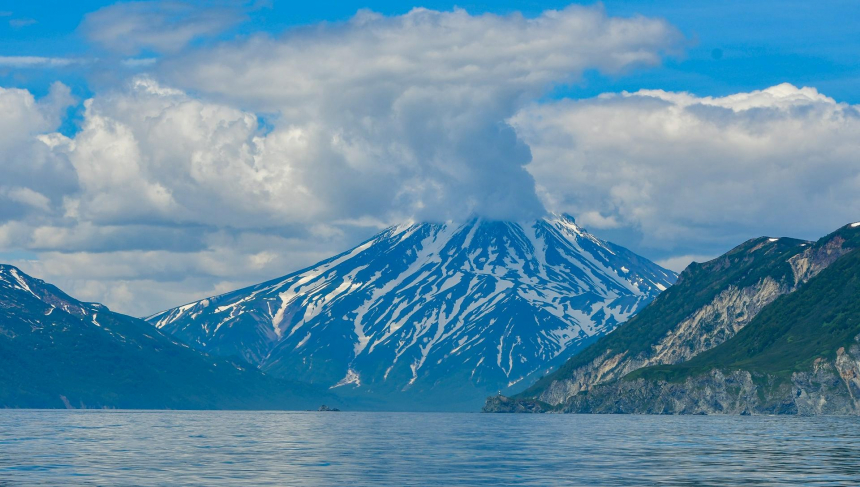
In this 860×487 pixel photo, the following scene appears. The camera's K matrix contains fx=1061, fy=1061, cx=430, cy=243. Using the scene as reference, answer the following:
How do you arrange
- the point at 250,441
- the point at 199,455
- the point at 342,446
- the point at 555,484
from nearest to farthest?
the point at 555,484, the point at 199,455, the point at 342,446, the point at 250,441

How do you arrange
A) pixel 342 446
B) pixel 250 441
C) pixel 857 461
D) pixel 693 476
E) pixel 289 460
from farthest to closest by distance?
1. pixel 250 441
2. pixel 342 446
3. pixel 289 460
4. pixel 857 461
5. pixel 693 476

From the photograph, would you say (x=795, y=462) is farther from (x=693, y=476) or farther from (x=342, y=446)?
(x=342, y=446)

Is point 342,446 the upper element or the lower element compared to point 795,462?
upper

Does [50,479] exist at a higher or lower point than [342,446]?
lower

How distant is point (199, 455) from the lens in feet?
435

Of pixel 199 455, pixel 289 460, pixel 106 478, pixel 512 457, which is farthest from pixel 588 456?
pixel 106 478

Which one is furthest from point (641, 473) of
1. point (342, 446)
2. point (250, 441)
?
point (250, 441)

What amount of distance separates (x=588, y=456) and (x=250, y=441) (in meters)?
67.4

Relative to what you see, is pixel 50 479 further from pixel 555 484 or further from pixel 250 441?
pixel 250 441

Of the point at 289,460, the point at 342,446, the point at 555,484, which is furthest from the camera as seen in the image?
the point at 342,446

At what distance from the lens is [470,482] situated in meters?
95.2

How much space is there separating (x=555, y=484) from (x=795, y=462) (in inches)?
1426

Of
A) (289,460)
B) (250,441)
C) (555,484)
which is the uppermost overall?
(250,441)

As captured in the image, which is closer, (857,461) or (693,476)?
(693,476)
